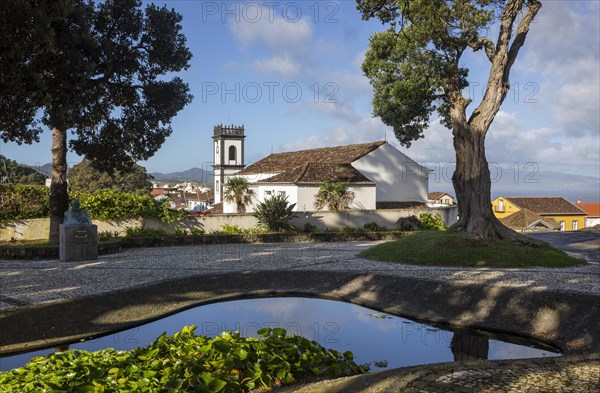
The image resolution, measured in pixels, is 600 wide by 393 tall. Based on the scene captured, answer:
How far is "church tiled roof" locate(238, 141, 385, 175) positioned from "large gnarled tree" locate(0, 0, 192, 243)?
709 inches

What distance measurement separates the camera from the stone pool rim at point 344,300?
27.9 ft

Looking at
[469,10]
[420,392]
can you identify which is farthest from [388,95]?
[420,392]

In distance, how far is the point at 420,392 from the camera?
4.82m

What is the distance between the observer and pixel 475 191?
1695cm

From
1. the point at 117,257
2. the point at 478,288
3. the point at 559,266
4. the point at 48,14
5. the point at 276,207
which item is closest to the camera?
the point at 48,14

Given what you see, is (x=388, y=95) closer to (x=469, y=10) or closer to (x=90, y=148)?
(x=469, y=10)

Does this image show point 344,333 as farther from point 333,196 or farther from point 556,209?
point 556,209

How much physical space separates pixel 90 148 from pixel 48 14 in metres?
9.01

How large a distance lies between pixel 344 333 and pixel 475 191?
33.0 ft

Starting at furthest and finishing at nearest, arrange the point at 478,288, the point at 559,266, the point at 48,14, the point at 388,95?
the point at 388,95
the point at 559,266
the point at 478,288
the point at 48,14

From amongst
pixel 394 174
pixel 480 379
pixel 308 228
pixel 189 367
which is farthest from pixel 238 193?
pixel 480 379

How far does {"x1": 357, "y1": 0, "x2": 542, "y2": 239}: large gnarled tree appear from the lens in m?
16.6

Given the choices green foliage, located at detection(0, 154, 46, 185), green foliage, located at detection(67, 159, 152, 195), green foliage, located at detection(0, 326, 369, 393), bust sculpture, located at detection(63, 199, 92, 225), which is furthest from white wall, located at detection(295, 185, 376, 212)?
green foliage, located at detection(67, 159, 152, 195)

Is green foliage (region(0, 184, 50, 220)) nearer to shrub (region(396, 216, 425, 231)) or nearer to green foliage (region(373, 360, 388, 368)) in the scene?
shrub (region(396, 216, 425, 231))
